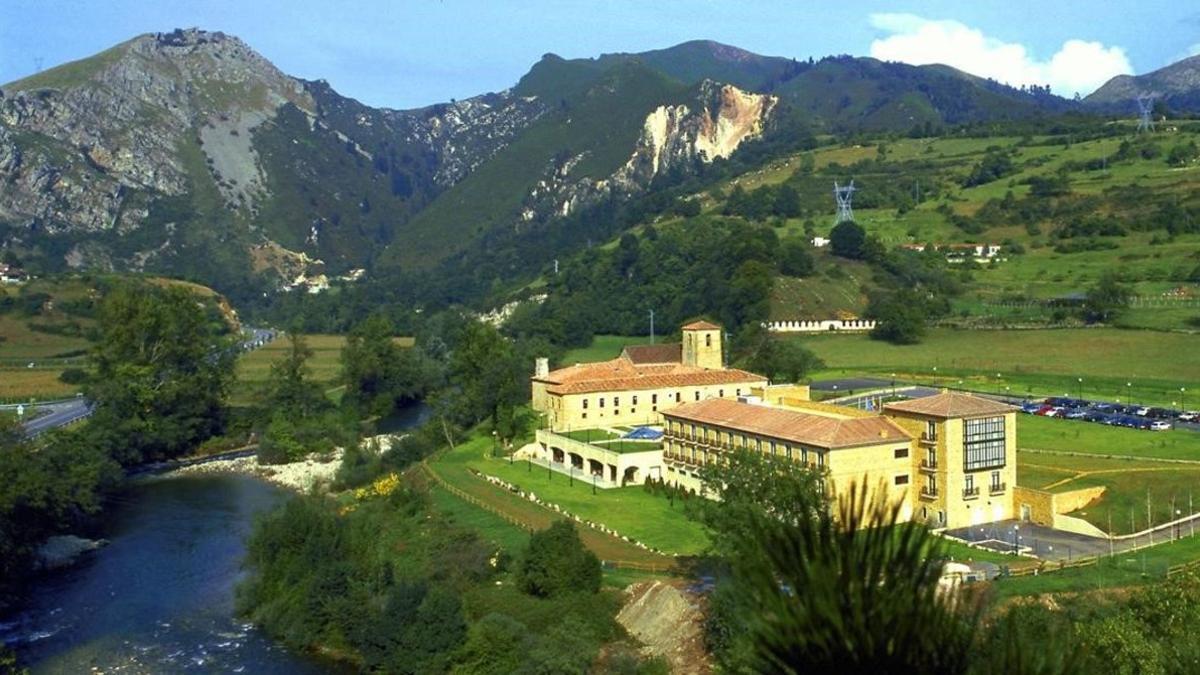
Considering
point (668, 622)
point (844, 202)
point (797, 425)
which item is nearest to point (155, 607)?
point (668, 622)

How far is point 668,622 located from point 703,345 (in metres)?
31.6

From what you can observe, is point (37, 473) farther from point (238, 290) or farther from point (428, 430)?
point (238, 290)

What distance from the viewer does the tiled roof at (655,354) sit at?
6166 cm

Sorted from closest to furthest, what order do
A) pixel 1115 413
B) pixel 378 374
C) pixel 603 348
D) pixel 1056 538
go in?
1. pixel 1056 538
2. pixel 1115 413
3. pixel 378 374
4. pixel 603 348

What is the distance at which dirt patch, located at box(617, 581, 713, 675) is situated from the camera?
25469 mm

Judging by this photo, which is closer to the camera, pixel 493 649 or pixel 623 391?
pixel 493 649

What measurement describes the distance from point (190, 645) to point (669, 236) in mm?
72645

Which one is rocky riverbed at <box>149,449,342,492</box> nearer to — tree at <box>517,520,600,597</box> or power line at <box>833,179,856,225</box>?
tree at <box>517,520,600,597</box>

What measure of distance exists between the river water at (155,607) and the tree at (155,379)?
11.1m

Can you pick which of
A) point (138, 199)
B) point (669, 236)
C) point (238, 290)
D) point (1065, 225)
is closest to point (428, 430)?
point (669, 236)

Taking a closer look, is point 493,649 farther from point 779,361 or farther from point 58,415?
point 58,415

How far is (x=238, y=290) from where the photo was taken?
16000 cm

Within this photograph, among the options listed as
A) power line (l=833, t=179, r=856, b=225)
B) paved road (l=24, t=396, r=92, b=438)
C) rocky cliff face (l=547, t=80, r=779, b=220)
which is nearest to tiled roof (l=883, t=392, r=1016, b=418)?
paved road (l=24, t=396, r=92, b=438)

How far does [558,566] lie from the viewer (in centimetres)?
2905
